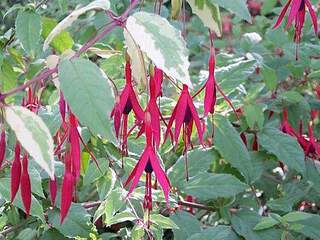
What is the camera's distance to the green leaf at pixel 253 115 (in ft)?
3.66

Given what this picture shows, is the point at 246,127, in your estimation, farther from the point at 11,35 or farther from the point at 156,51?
the point at 156,51

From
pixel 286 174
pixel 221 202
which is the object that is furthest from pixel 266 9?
pixel 221 202

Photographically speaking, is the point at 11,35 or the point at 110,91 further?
the point at 11,35

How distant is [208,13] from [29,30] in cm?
38

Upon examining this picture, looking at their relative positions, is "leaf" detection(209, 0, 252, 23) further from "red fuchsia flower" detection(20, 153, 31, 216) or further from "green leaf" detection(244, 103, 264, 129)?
"green leaf" detection(244, 103, 264, 129)

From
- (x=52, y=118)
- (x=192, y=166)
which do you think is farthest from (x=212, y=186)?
(x=52, y=118)

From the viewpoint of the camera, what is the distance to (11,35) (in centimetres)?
111

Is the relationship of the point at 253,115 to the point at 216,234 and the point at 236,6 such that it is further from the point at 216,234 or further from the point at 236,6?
the point at 236,6

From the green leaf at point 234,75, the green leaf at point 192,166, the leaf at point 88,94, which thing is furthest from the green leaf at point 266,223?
the leaf at point 88,94

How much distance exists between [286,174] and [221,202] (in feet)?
1.26

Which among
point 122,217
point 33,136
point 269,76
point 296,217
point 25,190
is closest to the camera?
point 33,136

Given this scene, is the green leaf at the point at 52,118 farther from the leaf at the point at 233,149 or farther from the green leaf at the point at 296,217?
the green leaf at the point at 296,217

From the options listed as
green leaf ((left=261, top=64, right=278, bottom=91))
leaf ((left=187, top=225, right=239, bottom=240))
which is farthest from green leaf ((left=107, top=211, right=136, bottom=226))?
green leaf ((left=261, top=64, right=278, bottom=91))

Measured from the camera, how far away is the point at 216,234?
95 centimetres
